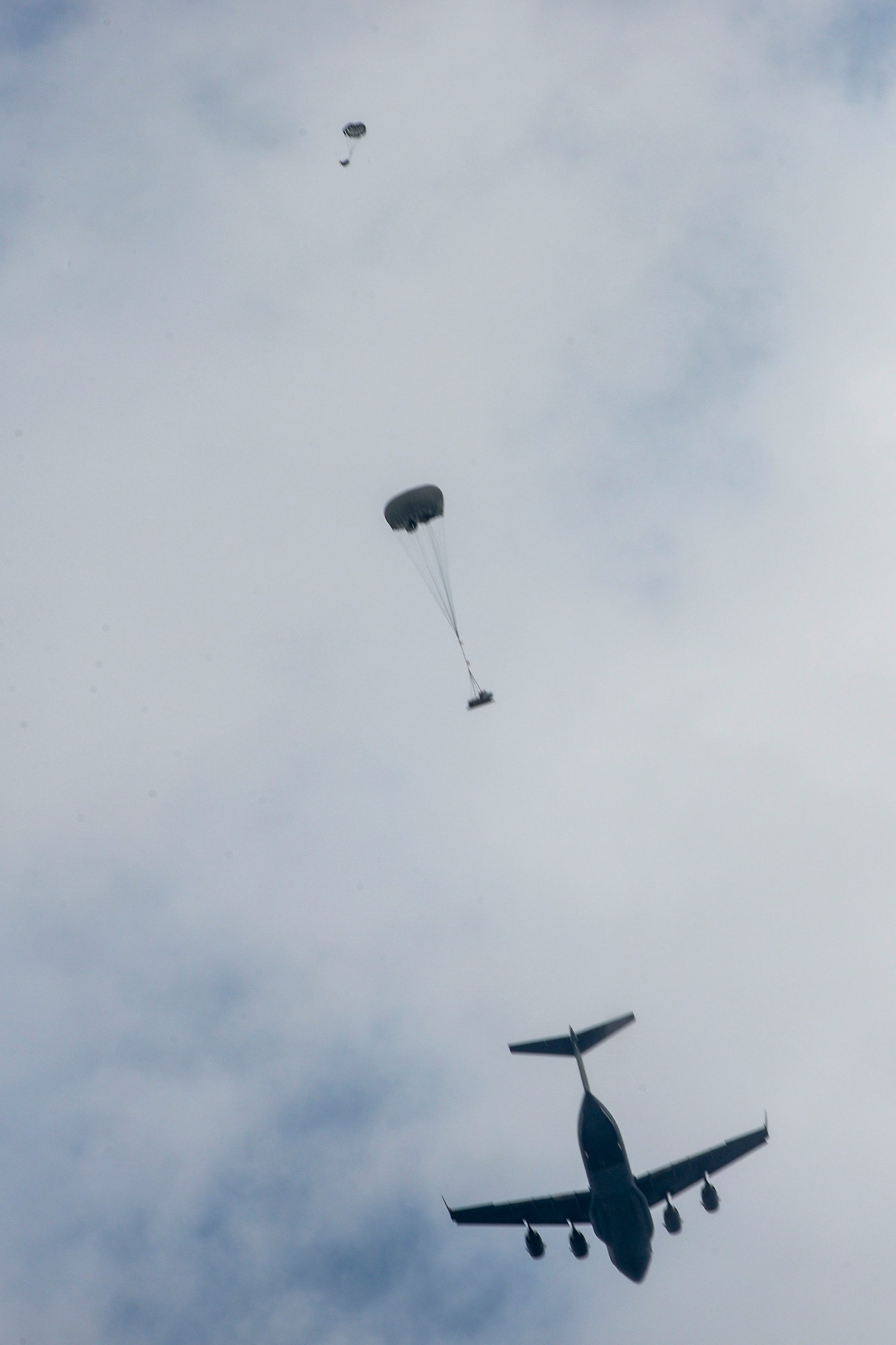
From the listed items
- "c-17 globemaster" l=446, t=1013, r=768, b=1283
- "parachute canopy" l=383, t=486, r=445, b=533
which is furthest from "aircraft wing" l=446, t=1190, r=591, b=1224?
"parachute canopy" l=383, t=486, r=445, b=533

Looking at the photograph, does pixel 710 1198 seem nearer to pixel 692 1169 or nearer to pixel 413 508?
pixel 692 1169

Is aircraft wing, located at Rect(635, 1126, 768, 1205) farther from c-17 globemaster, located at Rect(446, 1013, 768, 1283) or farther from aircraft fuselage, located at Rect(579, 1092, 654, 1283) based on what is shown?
aircraft fuselage, located at Rect(579, 1092, 654, 1283)

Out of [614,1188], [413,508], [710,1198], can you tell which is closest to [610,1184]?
[614,1188]

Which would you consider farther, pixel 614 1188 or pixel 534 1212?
pixel 534 1212

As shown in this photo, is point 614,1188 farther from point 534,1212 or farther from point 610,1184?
point 534,1212

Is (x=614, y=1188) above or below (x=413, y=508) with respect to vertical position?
below

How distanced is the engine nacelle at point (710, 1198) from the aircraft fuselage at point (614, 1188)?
5136mm

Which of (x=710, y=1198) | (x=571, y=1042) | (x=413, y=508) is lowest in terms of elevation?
(x=710, y=1198)

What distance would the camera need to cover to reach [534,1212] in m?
91.2

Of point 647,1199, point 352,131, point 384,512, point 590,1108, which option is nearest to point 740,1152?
point 647,1199

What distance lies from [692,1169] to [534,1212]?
1136cm

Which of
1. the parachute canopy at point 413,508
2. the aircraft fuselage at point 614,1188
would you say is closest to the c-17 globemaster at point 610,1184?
the aircraft fuselage at point 614,1188

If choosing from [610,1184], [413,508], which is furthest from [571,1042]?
[413,508]

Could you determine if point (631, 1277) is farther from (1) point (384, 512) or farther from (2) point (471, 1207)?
(1) point (384, 512)
